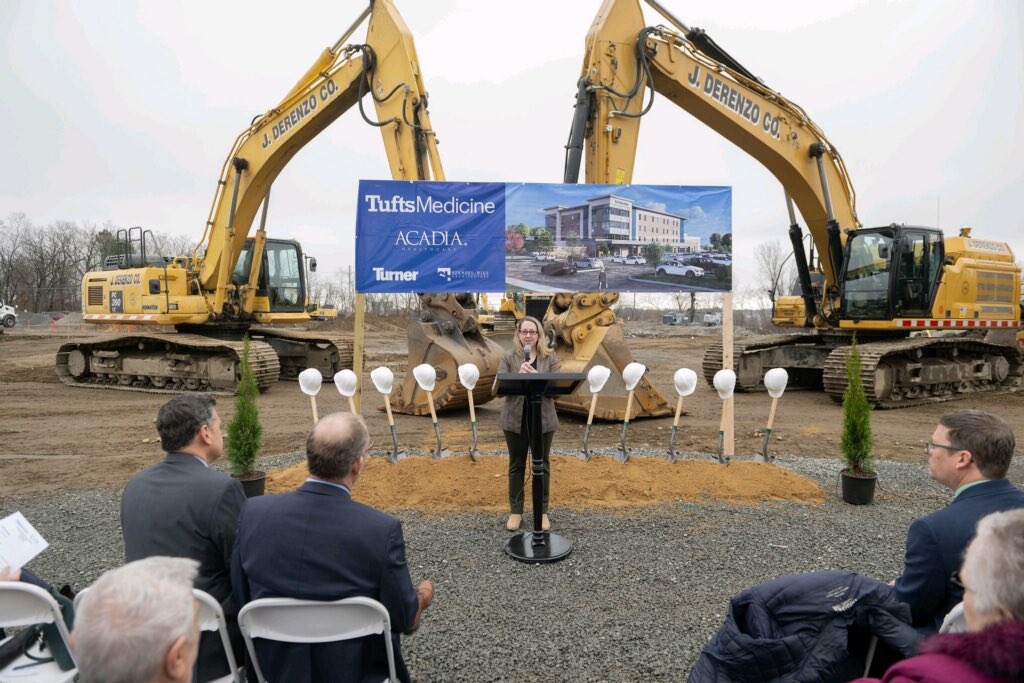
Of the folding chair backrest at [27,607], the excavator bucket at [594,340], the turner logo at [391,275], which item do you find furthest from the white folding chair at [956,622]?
the excavator bucket at [594,340]

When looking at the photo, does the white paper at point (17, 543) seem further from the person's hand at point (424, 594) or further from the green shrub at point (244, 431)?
the green shrub at point (244, 431)

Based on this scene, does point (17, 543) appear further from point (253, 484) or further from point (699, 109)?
point (699, 109)

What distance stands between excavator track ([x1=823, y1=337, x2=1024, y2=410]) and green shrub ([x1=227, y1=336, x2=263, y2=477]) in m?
9.16

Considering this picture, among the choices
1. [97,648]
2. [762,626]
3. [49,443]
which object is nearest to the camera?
[97,648]

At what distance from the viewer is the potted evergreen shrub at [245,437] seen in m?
5.29

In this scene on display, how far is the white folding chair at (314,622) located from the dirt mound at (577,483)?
3.40 metres

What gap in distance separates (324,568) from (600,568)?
101 inches

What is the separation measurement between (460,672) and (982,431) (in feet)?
8.05

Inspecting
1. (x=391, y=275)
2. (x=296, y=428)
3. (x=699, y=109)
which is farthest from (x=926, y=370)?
(x=296, y=428)

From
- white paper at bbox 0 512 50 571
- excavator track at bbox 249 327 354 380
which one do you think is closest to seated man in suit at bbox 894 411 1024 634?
white paper at bbox 0 512 50 571

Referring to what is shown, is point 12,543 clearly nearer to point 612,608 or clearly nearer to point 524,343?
point 612,608

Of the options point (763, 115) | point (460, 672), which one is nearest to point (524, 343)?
Answer: point (460, 672)

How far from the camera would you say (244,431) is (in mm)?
5328

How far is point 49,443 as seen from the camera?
28.8 feet
